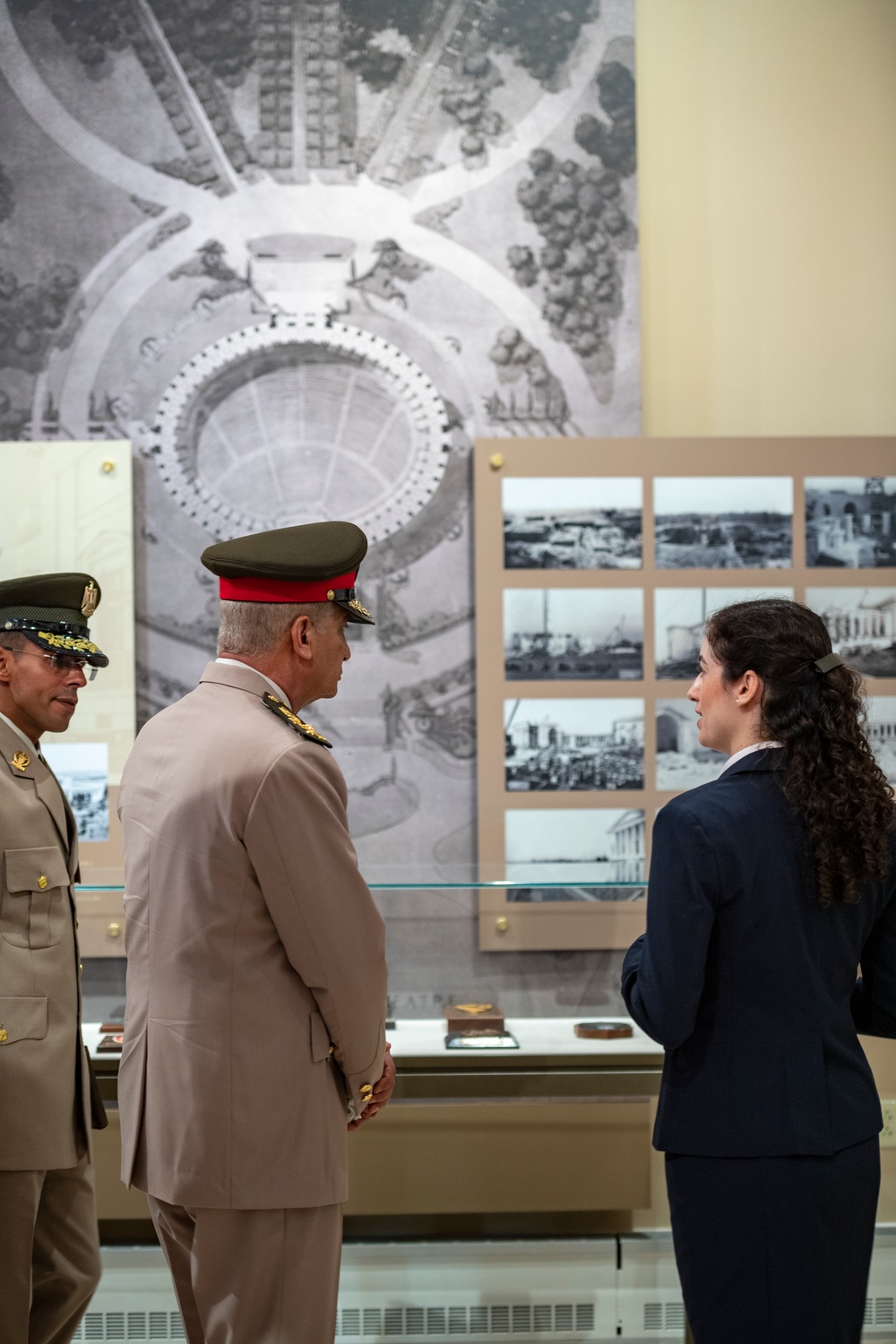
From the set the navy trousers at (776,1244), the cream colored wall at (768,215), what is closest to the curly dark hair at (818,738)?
the navy trousers at (776,1244)

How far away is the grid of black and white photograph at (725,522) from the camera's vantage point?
397cm

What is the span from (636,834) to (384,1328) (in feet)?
5.65

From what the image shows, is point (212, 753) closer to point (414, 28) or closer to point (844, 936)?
point (844, 936)

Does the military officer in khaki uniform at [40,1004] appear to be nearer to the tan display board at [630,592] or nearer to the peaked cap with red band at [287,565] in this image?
the peaked cap with red band at [287,565]

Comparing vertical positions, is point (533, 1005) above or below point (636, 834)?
below

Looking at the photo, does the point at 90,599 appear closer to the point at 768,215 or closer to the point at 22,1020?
the point at 22,1020

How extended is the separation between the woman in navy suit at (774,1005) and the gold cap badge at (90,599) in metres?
1.44

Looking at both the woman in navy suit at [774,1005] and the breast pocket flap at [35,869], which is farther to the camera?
the breast pocket flap at [35,869]

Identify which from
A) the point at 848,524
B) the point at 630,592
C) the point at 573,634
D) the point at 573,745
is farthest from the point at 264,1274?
the point at 848,524

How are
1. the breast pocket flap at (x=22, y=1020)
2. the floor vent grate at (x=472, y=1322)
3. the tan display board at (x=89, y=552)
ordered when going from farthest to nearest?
the tan display board at (x=89, y=552), the floor vent grate at (x=472, y=1322), the breast pocket flap at (x=22, y=1020)

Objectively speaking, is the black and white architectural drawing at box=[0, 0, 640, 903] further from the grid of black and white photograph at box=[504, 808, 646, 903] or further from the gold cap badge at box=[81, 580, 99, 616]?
the gold cap badge at box=[81, 580, 99, 616]

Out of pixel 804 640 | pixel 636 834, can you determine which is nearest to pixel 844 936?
pixel 804 640

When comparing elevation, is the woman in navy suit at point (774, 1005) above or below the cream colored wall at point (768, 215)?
below

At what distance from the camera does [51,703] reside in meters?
2.50
